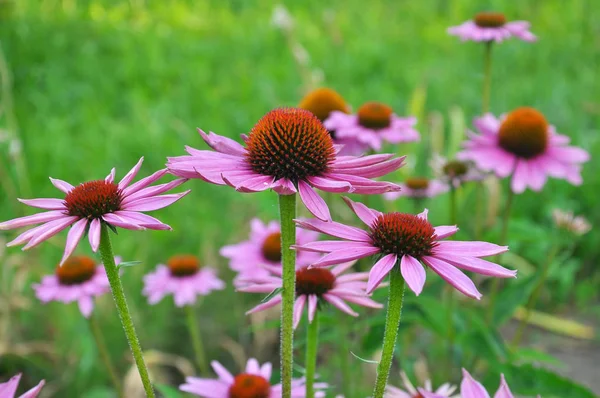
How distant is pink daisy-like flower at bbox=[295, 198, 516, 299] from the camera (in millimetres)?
657

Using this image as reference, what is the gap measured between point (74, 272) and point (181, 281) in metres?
0.24

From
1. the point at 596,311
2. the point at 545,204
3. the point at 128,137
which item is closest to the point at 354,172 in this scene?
the point at 596,311

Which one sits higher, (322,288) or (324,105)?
(324,105)

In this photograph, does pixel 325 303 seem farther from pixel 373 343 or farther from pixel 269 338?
pixel 269 338

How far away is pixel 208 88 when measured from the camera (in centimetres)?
362

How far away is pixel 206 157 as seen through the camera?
724 mm

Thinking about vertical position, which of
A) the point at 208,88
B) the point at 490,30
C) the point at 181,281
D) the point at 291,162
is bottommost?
the point at 181,281

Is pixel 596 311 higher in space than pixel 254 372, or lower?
lower

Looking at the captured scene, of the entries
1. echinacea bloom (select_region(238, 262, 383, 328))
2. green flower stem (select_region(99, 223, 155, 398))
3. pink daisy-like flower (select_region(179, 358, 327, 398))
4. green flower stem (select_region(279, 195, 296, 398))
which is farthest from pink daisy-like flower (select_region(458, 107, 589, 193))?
green flower stem (select_region(99, 223, 155, 398))

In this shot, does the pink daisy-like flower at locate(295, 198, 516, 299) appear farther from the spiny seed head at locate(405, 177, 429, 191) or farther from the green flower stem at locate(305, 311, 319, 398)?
the spiny seed head at locate(405, 177, 429, 191)

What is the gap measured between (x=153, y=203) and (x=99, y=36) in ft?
12.4

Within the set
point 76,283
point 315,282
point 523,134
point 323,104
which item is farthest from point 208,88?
point 315,282

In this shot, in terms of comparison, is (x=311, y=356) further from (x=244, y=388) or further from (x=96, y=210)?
(x=96, y=210)

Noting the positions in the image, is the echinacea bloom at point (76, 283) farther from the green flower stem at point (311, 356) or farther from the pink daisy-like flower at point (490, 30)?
the pink daisy-like flower at point (490, 30)
